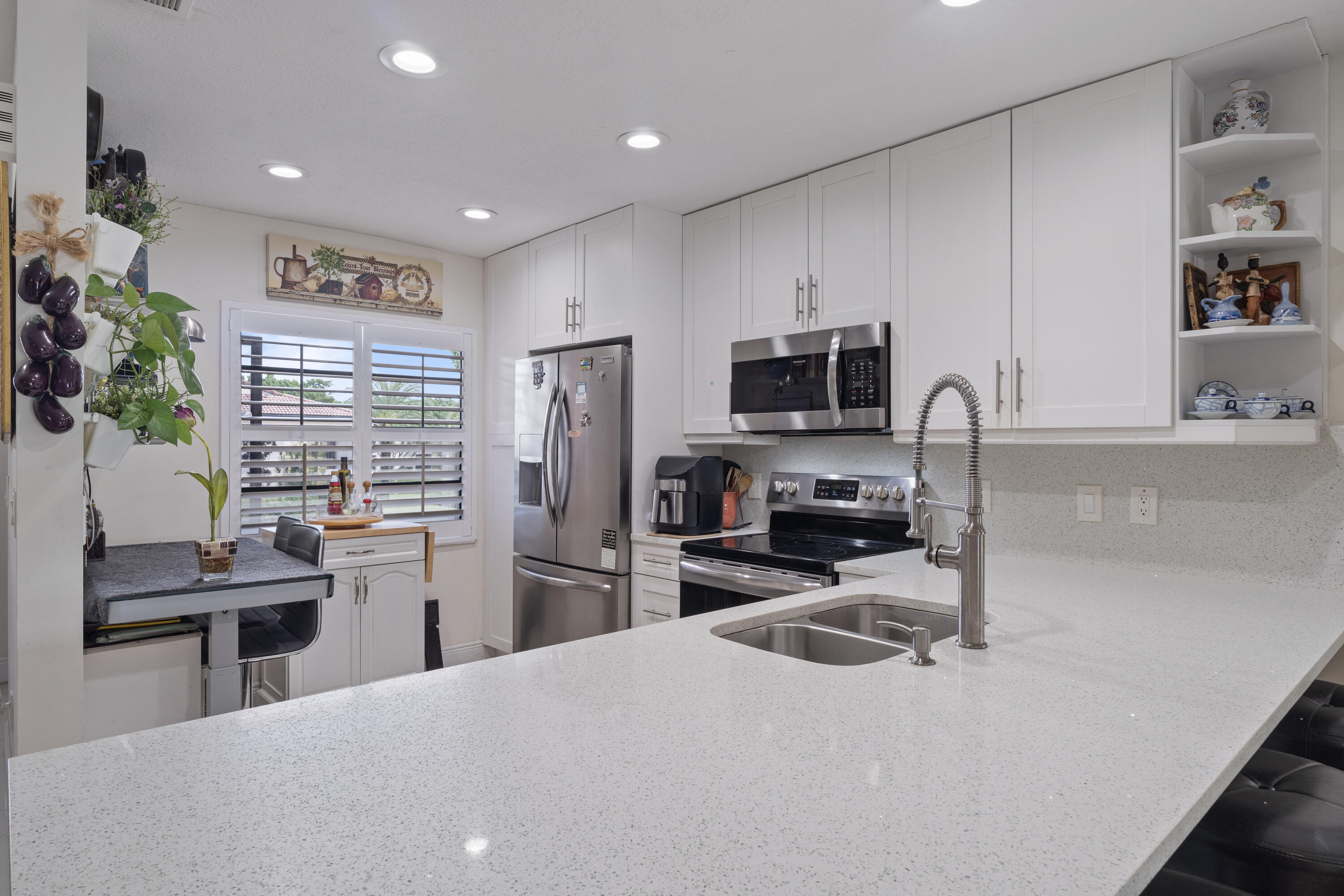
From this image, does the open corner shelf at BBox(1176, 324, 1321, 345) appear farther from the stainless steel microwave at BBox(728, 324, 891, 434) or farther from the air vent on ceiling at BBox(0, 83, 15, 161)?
the air vent on ceiling at BBox(0, 83, 15, 161)

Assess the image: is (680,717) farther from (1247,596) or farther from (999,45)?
(999,45)

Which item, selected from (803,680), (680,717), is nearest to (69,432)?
(680,717)

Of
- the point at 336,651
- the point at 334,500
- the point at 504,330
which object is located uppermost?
the point at 504,330

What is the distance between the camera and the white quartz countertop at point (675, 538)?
3.19 metres

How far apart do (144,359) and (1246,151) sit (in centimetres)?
286

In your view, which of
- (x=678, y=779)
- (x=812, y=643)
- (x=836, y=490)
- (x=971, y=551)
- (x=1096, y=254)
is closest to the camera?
(x=678, y=779)

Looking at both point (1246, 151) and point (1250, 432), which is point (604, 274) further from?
point (1250, 432)

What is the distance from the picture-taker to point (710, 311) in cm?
343

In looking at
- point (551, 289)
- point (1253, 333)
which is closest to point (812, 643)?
point (1253, 333)

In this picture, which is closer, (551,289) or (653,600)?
(653,600)

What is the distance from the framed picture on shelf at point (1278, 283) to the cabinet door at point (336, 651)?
3.47 metres

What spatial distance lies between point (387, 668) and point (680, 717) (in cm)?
293

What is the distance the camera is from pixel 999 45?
206 centimetres

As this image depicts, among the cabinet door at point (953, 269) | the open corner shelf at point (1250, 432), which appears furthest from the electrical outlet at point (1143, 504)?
the cabinet door at point (953, 269)
